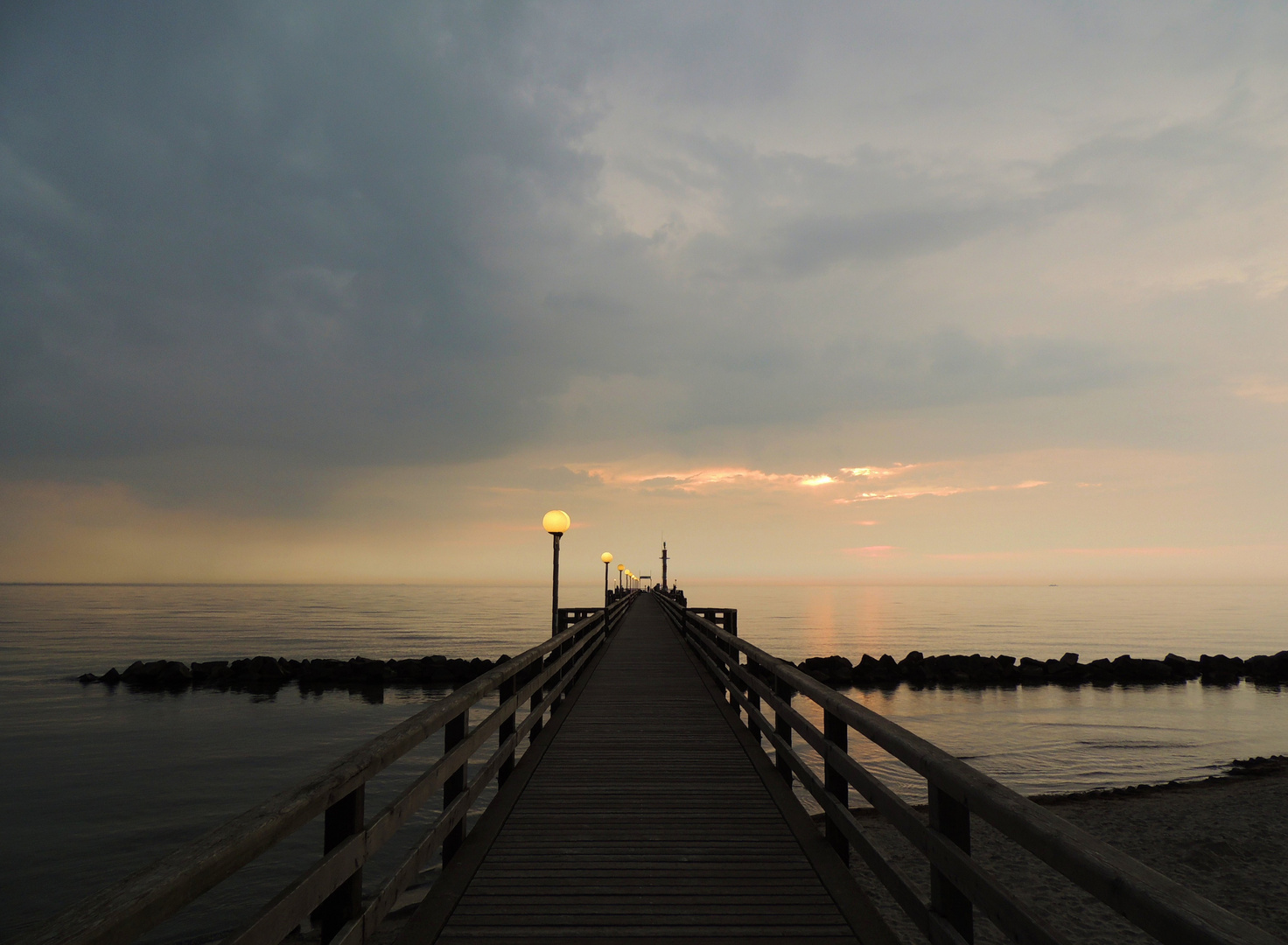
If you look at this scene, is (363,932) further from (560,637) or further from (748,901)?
(560,637)

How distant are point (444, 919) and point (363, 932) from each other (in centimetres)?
79

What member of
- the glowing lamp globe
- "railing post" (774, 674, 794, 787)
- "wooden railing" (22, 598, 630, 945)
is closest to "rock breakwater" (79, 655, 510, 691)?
the glowing lamp globe

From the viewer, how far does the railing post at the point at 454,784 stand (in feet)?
15.0

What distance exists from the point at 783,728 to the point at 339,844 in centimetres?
442

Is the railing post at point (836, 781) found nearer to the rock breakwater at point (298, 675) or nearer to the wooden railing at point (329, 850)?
the wooden railing at point (329, 850)

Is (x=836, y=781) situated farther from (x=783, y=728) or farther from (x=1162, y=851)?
(x=1162, y=851)

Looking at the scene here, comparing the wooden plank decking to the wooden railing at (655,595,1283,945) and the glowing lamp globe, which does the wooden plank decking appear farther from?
the glowing lamp globe

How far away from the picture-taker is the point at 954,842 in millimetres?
2881

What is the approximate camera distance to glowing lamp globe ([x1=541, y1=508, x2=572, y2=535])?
47.9 feet

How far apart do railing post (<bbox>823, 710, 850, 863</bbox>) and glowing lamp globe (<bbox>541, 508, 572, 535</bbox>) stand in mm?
10339

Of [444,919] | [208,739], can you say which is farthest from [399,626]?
[444,919]

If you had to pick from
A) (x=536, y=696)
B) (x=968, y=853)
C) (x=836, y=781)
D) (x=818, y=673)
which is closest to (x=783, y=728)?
(x=836, y=781)

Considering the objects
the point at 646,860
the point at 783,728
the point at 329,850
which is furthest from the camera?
the point at 783,728

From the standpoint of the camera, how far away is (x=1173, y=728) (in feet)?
74.6
